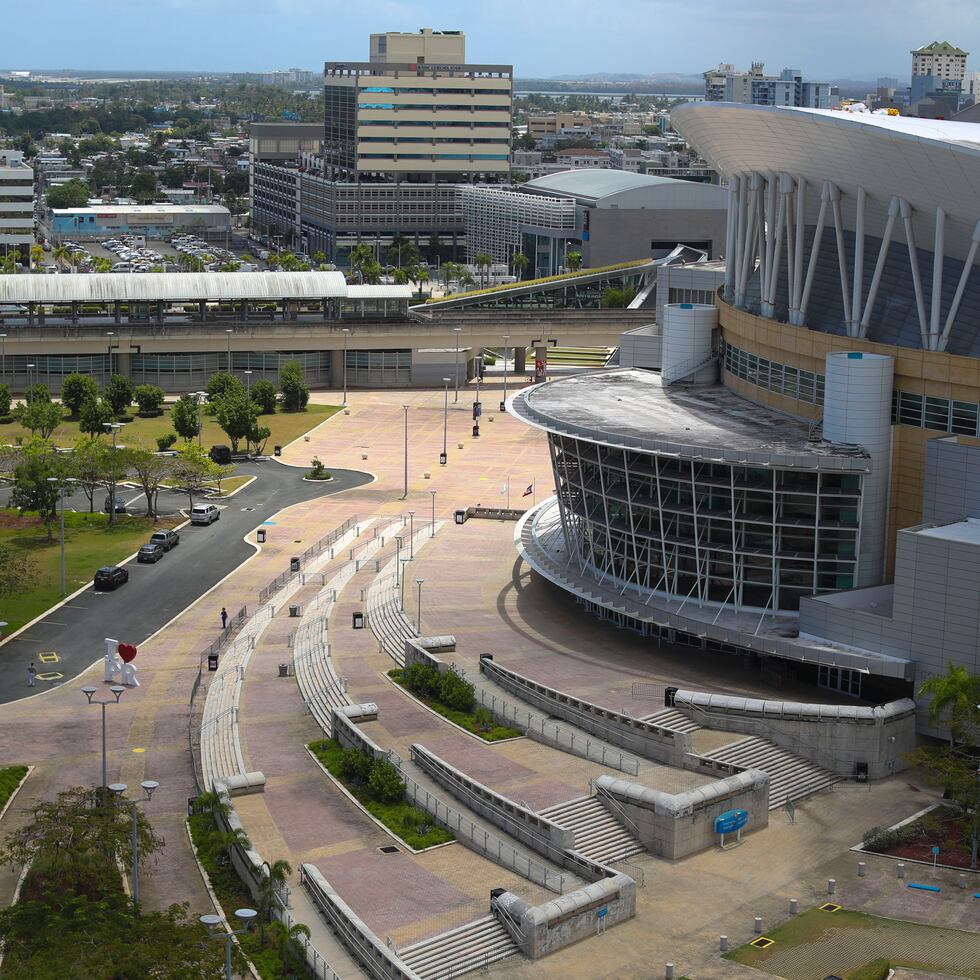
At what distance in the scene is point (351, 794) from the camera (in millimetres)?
72000

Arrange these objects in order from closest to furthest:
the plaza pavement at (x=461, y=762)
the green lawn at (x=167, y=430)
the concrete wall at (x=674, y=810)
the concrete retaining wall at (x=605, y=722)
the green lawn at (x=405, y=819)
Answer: the plaza pavement at (x=461, y=762) → the green lawn at (x=405, y=819) → the concrete wall at (x=674, y=810) → the concrete retaining wall at (x=605, y=722) → the green lawn at (x=167, y=430)

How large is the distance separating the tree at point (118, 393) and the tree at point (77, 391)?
1.27 metres

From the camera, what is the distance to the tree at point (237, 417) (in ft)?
461

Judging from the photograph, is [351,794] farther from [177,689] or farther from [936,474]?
[936,474]

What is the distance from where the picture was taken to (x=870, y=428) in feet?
284

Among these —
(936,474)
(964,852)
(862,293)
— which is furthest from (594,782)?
(862,293)

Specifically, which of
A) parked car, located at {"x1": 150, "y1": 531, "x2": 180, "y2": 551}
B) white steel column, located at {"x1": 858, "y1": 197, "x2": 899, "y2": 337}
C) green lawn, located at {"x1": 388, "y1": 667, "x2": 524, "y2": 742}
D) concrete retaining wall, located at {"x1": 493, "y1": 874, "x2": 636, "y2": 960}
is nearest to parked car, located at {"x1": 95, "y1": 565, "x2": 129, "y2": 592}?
parked car, located at {"x1": 150, "y1": 531, "x2": 180, "y2": 551}

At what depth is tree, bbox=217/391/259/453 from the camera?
141 metres

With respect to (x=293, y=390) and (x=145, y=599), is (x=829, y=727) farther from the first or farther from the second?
(x=293, y=390)

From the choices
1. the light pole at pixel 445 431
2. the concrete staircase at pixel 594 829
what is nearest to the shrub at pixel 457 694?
the concrete staircase at pixel 594 829

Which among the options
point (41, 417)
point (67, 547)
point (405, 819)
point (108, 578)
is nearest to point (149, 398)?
point (41, 417)

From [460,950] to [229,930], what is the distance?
27.2ft

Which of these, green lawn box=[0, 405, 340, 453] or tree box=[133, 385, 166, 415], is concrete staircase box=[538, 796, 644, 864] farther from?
tree box=[133, 385, 166, 415]

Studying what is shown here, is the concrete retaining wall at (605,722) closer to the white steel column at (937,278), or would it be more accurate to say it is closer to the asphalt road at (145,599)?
the asphalt road at (145,599)
